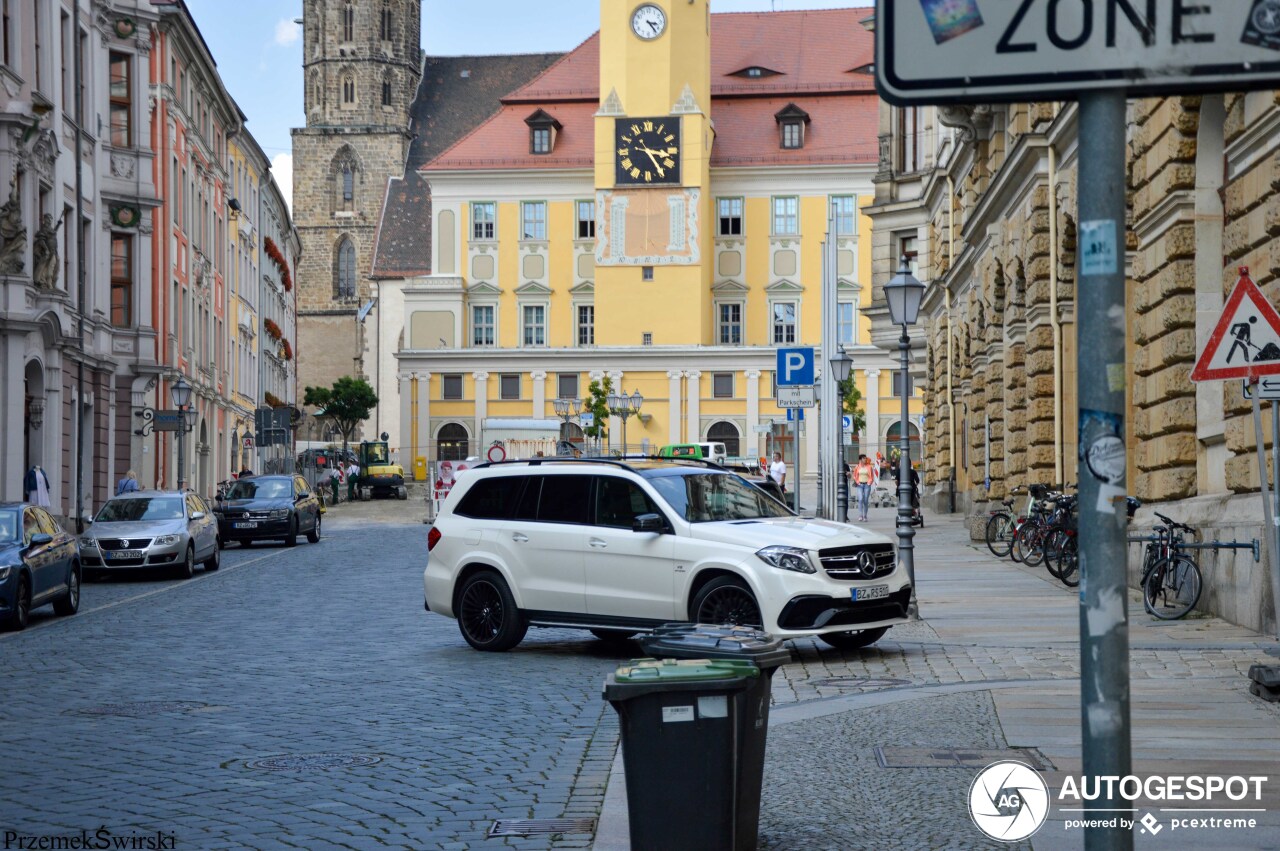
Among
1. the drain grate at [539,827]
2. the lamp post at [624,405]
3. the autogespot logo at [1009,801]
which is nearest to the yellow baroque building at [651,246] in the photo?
the lamp post at [624,405]

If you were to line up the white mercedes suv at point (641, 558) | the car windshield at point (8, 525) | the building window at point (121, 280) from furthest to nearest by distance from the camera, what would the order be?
the building window at point (121, 280)
the car windshield at point (8, 525)
the white mercedes suv at point (641, 558)

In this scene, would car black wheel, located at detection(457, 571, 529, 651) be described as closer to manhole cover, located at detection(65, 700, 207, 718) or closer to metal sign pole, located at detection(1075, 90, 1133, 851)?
manhole cover, located at detection(65, 700, 207, 718)

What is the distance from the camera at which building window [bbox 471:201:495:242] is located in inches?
3784

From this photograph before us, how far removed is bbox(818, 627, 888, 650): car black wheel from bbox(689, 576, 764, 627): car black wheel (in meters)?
1.10

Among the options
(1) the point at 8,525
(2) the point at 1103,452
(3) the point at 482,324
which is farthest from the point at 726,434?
(2) the point at 1103,452

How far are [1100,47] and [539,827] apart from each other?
5307 mm

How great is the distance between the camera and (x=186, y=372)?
185ft

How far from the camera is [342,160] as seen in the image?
12825 cm

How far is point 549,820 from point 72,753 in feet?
12.2

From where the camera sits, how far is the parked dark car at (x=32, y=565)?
19672 mm

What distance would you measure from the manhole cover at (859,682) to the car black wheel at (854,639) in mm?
1990

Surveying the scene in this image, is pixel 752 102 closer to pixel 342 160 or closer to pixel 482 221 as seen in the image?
pixel 482 221

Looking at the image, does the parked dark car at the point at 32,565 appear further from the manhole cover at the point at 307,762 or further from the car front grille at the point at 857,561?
the manhole cover at the point at 307,762

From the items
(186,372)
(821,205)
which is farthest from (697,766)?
(821,205)
